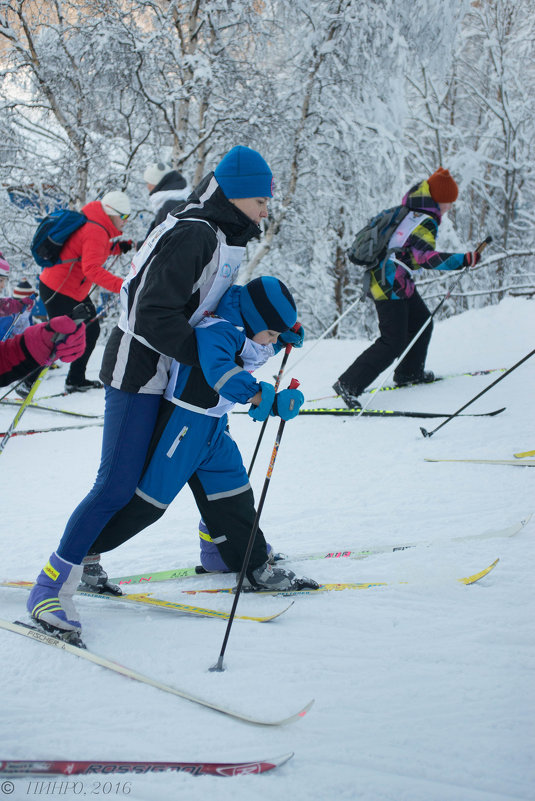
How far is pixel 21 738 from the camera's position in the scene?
1.41 m

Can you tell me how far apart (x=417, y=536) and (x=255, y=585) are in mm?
876

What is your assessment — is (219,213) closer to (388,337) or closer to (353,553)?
(353,553)

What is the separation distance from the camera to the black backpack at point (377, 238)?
4797 mm

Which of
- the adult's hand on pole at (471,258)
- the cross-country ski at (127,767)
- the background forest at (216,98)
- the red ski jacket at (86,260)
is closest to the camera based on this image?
the cross-country ski at (127,767)

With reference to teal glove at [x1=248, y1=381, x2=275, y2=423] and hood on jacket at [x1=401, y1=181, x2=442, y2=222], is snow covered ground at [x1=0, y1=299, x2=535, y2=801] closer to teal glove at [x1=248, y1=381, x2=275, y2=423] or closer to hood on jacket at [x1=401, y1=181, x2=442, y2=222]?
teal glove at [x1=248, y1=381, x2=275, y2=423]

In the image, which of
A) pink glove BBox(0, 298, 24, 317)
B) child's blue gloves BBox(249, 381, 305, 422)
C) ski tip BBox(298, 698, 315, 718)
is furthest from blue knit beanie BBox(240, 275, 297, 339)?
pink glove BBox(0, 298, 24, 317)

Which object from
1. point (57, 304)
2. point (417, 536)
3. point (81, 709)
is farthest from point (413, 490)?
point (57, 304)

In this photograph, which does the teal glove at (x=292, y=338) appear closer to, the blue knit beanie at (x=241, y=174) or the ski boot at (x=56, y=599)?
the blue knit beanie at (x=241, y=174)

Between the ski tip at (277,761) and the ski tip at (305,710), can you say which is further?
the ski tip at (305,710)

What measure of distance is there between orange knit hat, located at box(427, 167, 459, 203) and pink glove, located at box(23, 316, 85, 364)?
3.31 meters

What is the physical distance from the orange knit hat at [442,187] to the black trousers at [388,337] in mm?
863

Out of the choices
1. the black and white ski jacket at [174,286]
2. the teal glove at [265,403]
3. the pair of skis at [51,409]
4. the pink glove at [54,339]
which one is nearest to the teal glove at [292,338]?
the black and white ski jacket at [174,286]

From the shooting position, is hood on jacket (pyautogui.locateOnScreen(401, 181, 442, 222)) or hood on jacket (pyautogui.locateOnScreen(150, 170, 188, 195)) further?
hood on jacket (pyautogui.locateOnScreen(150, 170, 188, 195))

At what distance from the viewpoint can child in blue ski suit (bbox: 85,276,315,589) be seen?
192 cm
